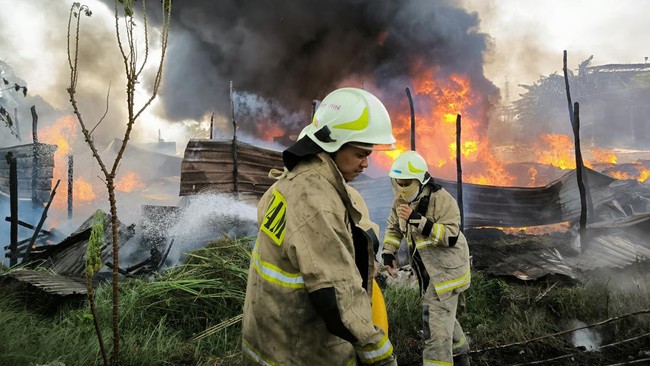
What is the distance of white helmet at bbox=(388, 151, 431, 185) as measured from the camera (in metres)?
4.10

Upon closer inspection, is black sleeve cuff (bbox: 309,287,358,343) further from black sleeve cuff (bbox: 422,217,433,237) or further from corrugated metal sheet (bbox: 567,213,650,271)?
corrugated metal sheet (bbox: 567,213,650,271)

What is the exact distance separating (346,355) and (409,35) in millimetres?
26703

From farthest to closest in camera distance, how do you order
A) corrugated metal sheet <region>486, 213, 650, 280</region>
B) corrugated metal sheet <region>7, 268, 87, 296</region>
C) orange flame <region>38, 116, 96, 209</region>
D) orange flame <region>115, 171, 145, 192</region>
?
orange flame <region>115, 171, 145, 192</region>, orange flame <region>38, 116, 96, 209</region>, corrugated metal sheet <region>486, 213, 650, 280</region>, corrugated metal sheet <region>7, 268, 87, 296</region>

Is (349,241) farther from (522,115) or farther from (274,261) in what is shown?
(522,115)

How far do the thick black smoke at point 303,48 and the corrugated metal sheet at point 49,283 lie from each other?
66.3 feet

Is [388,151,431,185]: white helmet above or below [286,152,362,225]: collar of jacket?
above

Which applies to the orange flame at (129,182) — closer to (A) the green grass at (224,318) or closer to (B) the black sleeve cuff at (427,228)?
(A) the green grass at (224,318)

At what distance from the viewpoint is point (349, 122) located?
6.07 feet

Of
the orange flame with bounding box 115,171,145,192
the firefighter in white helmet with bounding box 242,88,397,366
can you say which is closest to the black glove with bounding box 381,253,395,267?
the firefighter in white helmet with bounding box 242,88,397,366

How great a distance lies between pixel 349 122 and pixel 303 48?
85.1 ft

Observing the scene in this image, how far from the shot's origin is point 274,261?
1702mm

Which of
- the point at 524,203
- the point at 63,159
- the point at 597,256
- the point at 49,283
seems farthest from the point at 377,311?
the point at 63,159

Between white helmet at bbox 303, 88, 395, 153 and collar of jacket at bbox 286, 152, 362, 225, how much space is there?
7 centimetres

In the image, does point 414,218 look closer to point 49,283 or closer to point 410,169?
point 410,169
